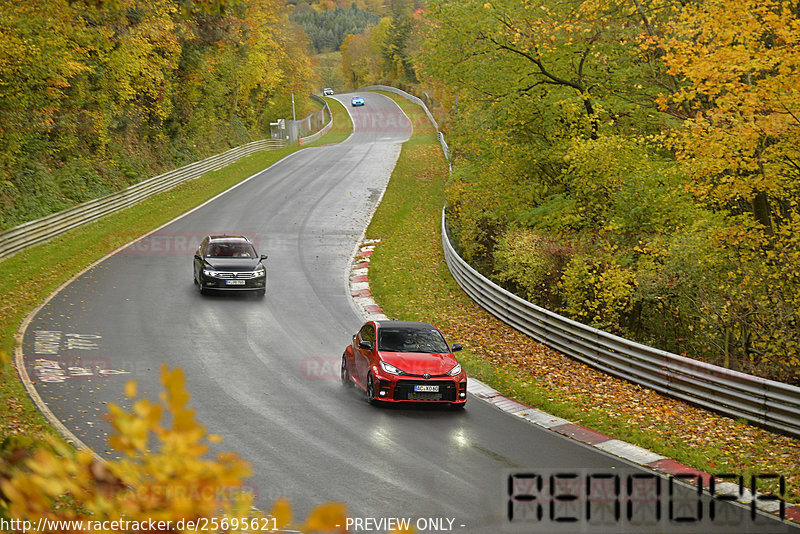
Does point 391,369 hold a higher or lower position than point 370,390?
higher

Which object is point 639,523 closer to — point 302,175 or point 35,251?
point 35,251

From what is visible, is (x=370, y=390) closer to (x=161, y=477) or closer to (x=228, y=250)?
(x=228, y=250)

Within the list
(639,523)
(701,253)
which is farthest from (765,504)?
(701,253)

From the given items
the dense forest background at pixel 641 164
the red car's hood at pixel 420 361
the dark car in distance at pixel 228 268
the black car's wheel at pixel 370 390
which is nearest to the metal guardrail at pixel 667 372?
the dense forest background at pixel 641 164

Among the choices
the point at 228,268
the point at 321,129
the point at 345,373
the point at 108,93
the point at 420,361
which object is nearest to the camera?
the point at 420,361

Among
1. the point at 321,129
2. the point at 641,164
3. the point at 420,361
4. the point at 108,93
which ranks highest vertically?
the point at 108,93

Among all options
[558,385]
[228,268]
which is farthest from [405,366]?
[228,268]

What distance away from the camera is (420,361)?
1516 cm

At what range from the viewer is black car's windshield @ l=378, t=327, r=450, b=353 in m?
15.7

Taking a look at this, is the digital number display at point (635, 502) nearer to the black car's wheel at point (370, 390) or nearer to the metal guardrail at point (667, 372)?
the metal guardrail at point (667, 372)

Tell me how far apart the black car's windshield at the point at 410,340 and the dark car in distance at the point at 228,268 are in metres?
8.57

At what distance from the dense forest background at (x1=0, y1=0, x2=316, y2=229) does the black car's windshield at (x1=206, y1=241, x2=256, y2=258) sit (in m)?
7.05

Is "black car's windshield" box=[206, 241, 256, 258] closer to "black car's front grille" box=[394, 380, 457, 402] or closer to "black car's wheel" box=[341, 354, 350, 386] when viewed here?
"black car's wheel" box=[341, 354, 350, 386]

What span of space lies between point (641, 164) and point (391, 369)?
33.9ft
